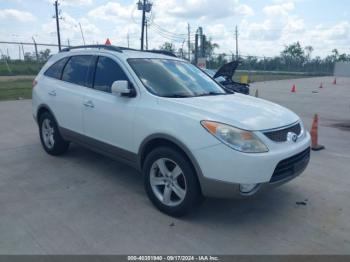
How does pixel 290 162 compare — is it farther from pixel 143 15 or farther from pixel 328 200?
pixel 143 15

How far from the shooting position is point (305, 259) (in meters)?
3.08

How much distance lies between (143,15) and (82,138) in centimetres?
2104

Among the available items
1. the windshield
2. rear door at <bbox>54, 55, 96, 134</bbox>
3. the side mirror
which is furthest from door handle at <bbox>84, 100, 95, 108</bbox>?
the windshield

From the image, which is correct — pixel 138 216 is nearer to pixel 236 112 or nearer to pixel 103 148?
pixel 103 148

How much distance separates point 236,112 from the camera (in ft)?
12.0

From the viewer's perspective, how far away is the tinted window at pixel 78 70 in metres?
5.00

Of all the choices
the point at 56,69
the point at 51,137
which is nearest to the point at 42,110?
the point at 51,137

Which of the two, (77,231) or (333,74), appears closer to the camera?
(77,231)

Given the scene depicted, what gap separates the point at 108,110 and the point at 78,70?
120cm

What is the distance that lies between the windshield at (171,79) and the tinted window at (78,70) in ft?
2.89

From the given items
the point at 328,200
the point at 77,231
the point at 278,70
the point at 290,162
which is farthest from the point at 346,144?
the point at 278,70

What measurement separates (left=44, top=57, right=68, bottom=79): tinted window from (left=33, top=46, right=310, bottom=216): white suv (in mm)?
150

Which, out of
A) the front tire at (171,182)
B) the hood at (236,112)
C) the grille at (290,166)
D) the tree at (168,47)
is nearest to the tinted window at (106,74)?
the hood at (236,112)

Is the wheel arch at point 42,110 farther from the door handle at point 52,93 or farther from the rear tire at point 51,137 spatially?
the door handle at point 52,93
